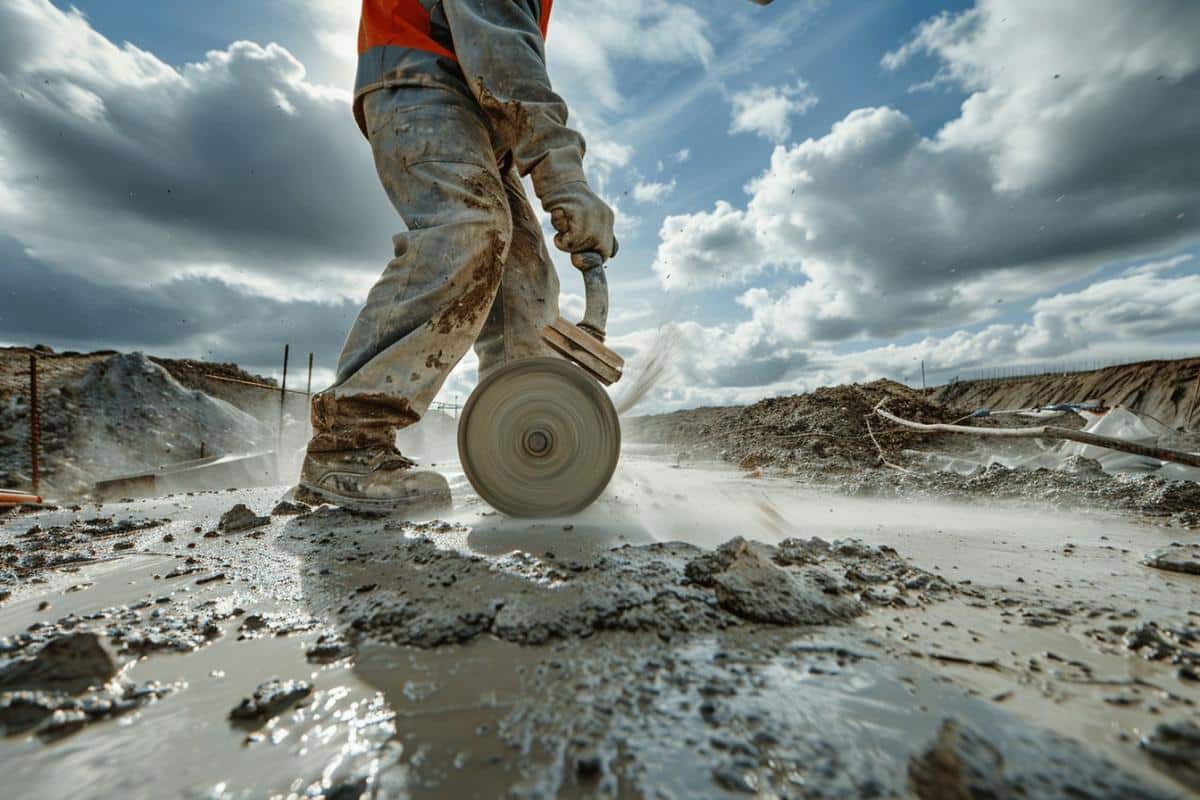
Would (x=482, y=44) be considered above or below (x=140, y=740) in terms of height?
above

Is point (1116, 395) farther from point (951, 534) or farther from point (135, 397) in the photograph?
point (135, 397)

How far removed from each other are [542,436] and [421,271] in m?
0.95

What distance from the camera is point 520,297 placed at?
3139 mm

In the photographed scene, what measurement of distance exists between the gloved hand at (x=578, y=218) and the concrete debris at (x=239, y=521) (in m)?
1.89

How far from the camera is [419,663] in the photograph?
3.31 feet

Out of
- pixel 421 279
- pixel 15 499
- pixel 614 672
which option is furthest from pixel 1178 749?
pixel 15 499

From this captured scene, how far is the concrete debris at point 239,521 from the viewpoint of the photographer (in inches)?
93.1

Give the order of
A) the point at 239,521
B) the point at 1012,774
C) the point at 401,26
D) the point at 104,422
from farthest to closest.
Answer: the point at 104,422 → the point at 401,26 → the point at 239,521 → the point at 1012,774

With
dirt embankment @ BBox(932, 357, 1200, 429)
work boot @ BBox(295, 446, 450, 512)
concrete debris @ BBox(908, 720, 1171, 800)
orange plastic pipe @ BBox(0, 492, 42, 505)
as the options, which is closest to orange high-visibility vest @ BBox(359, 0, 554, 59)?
work boot @ BBox(295, 446, 450, 512)

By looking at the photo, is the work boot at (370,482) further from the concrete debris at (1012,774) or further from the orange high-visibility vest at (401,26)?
the concrete debris at (1012,774)

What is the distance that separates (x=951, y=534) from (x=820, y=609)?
1.48 metres

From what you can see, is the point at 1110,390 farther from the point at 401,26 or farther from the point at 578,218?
Answer: the point at 401,26

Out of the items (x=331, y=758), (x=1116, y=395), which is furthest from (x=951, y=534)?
(x=1116, y=395)

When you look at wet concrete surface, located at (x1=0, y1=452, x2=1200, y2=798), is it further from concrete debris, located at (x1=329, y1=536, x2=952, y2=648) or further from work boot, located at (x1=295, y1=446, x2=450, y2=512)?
work boot, located at (x1=295, y1=446, x2=450, y2=512)
